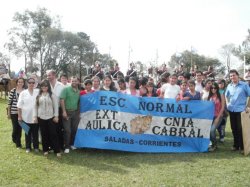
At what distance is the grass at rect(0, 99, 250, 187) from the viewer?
6.34 metres

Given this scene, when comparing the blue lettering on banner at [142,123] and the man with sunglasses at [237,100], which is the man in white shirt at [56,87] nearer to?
the blue lettering on banner at [142,123]

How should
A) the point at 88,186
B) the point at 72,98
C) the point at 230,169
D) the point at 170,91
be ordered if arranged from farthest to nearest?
the point at 170,91 → the point at 72,98 → the point at 230,169 → the point at 88,186

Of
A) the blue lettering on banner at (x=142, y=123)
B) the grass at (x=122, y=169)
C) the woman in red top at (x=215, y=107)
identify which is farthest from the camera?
the woman in red top at (x=215, y=107)

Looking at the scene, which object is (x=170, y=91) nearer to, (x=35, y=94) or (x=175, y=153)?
(x=175, y=153)

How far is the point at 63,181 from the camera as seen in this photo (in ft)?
20.9

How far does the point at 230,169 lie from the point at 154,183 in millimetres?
1832

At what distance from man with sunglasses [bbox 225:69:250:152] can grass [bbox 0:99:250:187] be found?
1.79ft

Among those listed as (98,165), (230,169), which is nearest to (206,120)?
(230,169)

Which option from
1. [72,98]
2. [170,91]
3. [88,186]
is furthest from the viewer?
[170,91]

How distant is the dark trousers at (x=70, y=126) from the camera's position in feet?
27.6

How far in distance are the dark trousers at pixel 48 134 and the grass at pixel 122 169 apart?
0.76ft

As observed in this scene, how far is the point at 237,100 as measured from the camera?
27.5ft

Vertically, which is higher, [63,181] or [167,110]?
[167,110]

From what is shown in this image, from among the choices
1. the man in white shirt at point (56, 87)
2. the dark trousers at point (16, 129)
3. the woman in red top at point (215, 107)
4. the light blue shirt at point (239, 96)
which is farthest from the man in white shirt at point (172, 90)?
the dark trousers at point (16, 129)
